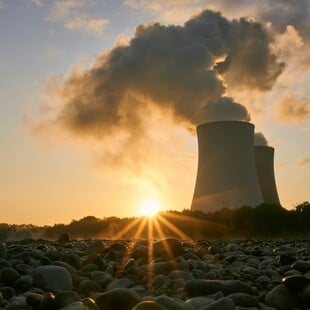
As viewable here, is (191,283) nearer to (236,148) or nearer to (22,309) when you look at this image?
(22,309)

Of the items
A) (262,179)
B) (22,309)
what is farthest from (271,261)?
(262,179)

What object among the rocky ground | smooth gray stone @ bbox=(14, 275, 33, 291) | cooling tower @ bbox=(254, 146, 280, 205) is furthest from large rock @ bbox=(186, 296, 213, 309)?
cooling tower @ bbox=(254, 146, 280, 205)

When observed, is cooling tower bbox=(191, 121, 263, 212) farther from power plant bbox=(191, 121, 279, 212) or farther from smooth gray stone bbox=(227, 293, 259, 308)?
smooth gray stone bbox=(227, 293, 259, 308)

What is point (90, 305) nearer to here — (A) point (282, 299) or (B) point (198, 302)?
(B) point (198, 302)

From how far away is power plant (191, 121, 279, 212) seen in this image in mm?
13164

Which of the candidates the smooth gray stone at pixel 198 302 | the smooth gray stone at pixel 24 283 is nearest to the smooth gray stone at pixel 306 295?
the smooth gray stone at pixel 198 302

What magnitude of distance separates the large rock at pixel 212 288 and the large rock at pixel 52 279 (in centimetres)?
57

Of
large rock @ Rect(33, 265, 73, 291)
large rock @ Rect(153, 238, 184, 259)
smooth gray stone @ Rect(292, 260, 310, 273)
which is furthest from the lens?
large rock @ Rect(153, 238, 184, 259)

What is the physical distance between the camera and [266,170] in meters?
17.2

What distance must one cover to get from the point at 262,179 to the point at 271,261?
13.9m

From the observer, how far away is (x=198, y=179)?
46.2 ft

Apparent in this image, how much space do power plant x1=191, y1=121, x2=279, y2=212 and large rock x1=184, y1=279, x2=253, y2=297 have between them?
35.3 ft

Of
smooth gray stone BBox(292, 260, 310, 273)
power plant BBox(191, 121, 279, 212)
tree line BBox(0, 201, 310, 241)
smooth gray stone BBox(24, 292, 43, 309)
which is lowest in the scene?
smooth gray stone BBox(24, 292, 43, 309)

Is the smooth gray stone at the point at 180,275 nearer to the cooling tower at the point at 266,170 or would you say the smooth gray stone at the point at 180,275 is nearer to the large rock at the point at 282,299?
the large rock at the point at 282,299
